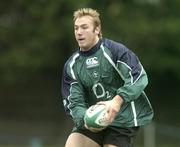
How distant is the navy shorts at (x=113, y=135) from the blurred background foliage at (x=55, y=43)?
21059 mm

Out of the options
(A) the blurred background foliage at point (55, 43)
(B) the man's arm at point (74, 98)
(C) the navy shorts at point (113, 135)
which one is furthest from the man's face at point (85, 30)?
(A) the blurred background foliage at point (55, 43)

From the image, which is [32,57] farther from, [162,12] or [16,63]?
[162,12]

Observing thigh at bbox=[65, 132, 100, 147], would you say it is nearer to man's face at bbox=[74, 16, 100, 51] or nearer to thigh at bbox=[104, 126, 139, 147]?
thigh at bbox=[104, 126, 139, 147]

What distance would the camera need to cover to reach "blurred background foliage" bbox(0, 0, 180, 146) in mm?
30703

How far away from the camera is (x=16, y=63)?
31.0 meters

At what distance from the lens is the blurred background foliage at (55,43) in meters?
30.7

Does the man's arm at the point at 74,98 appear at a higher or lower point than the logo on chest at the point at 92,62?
lower

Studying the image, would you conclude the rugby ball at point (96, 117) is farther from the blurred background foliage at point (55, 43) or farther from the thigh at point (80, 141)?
the blurred background foliage at point (55, 43)

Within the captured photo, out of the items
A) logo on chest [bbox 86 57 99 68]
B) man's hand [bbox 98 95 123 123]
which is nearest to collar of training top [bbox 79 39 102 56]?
logo on chest [bbox 86 57 99 68]

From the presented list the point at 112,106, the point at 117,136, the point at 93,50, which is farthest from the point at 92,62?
the point at 117,136

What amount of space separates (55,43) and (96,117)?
2392 cm

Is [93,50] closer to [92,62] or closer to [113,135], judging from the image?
[92,62]

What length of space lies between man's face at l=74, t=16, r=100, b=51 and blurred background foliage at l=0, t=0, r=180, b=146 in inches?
838

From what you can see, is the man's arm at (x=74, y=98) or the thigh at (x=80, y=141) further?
the thigh at (x=80, y=141)
